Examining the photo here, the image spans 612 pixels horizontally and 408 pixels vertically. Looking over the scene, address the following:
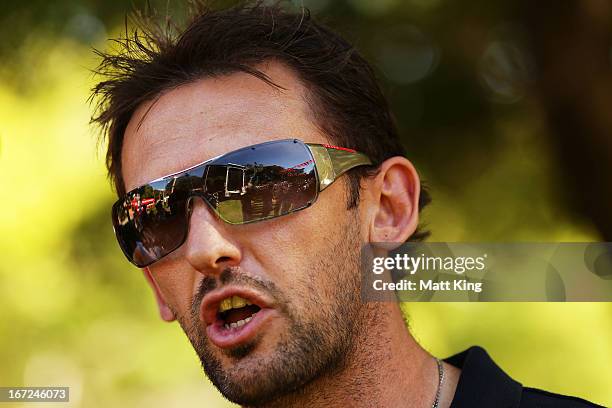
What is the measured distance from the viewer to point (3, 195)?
544 centimetres

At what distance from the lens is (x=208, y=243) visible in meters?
→ 2.55

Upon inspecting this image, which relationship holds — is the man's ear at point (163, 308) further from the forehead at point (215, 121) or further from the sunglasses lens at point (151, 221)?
the forehead at point (215, 121)

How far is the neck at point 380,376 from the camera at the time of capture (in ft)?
8.68

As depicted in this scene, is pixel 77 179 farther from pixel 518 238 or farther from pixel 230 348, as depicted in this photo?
pixel 230 348

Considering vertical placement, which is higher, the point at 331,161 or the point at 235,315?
the point at 331,161

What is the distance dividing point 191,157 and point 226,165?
0.47 feet

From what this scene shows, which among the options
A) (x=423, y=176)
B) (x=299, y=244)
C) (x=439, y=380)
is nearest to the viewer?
(x=299, y=244)

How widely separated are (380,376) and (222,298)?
2.02ft

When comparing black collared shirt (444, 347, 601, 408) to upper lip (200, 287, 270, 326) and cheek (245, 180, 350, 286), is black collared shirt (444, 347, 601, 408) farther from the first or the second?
upper lip (200, 287, 270, 326)

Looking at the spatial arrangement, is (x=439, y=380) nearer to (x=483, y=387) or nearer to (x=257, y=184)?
(x=483, y=387)

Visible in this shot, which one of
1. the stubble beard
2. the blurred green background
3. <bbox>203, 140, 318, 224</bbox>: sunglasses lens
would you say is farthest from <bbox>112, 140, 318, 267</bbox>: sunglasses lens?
the blurred green background

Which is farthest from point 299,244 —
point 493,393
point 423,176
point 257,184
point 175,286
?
point 423,176

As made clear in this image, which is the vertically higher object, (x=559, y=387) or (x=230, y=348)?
(x=230, y=348)

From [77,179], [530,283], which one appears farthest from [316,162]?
[77,179]
